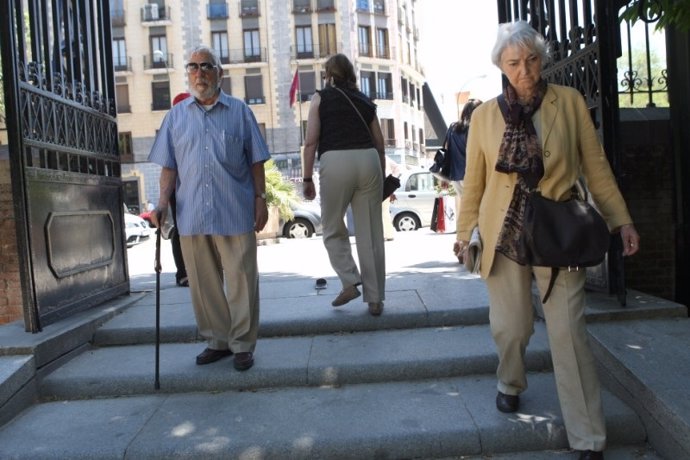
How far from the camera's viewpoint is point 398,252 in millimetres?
10008

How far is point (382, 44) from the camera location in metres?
47.6

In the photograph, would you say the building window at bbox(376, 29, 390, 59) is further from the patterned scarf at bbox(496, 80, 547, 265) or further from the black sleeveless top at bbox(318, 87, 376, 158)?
the patterned scarf at bbox(496, 80, 547, 265)

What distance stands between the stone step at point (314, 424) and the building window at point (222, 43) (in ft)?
145

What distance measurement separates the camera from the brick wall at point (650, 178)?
582 centimetres

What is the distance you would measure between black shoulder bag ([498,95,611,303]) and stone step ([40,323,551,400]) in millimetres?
1262

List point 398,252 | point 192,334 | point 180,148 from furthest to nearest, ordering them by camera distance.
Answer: point 398,252
point 192,334
point 180,148

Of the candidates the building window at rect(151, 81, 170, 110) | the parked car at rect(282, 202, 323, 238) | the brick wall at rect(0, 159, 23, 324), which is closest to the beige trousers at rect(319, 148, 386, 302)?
the brick wall at rect(0, 159, 23, 324)

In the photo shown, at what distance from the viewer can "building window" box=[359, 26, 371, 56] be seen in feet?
152

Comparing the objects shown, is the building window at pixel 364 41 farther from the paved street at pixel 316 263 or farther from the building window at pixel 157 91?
→ the paved street at pixel 316 263

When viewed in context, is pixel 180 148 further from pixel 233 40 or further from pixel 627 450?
pixel 233 40

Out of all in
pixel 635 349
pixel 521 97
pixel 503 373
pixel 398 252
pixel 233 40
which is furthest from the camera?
pixel 233 40

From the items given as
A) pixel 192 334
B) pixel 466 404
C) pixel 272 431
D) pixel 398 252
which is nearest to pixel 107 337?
pixel 192 334

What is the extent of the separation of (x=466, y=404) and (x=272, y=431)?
1088 millimetres

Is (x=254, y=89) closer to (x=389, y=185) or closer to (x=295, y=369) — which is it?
(x=389, y=185)
